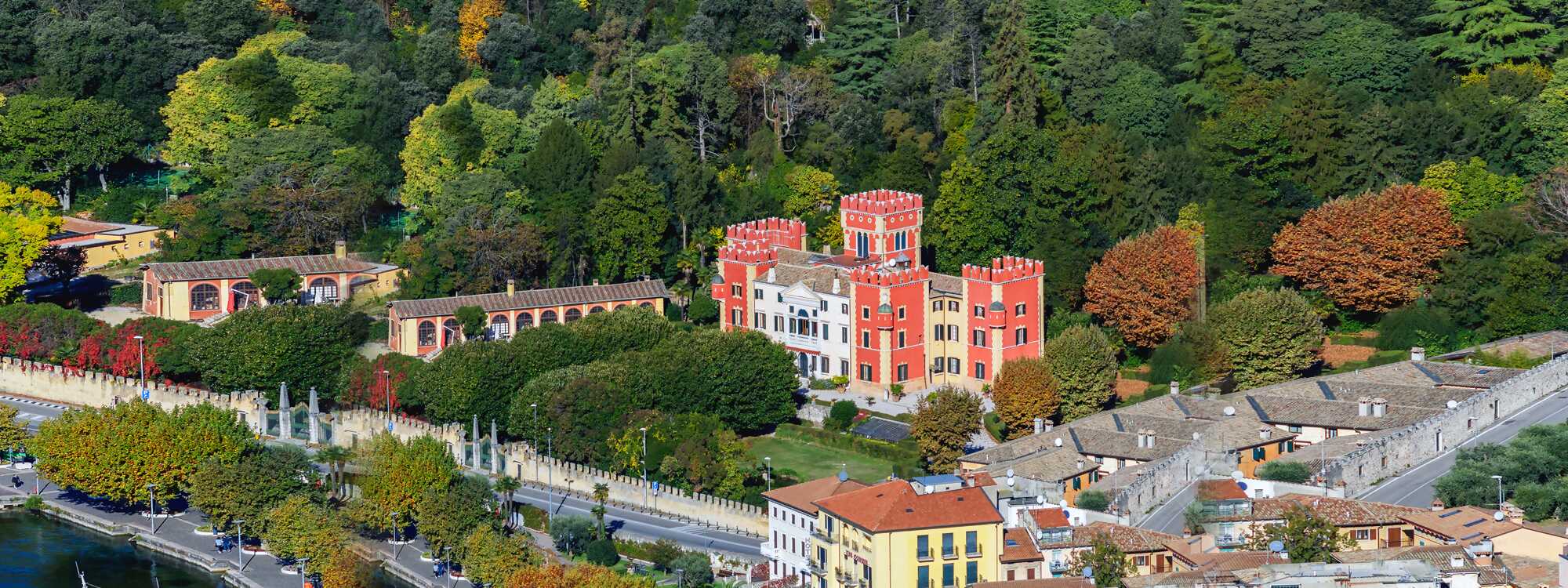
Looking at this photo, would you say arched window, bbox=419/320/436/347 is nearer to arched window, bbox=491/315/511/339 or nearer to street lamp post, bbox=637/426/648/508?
arched window, bbox=491/315/511/339

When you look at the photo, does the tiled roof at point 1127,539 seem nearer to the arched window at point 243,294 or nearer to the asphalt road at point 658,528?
the asphalt road at point 658,528

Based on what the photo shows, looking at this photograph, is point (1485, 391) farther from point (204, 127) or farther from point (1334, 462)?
point (204, 127)

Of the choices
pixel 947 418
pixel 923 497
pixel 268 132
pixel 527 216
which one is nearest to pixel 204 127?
pixel 268 132

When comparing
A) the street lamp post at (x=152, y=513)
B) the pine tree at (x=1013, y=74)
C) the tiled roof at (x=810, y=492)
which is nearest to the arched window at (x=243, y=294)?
the street lamp post at (x=152, y=513)

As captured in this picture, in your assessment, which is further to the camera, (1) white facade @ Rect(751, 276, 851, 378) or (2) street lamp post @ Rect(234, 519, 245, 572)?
(1) white facade @ Rect(751, 276, 851, 378)

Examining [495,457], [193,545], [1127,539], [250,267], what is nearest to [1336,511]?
[1127,539]

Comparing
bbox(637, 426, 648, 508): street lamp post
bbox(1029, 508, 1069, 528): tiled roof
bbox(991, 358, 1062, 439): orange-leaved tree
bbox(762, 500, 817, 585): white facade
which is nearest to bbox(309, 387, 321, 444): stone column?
bbox(637, 426, 648, 508): street lamp post

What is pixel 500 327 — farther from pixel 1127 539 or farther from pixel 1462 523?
pixel 1462 523
